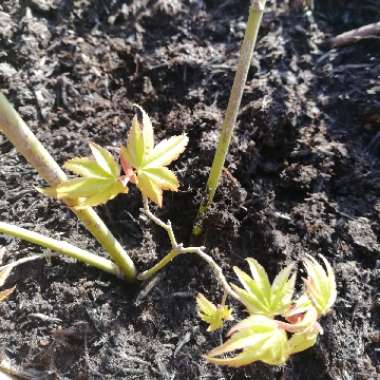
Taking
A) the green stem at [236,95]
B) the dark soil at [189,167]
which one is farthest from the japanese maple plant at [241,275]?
the dark soil at [189,167]

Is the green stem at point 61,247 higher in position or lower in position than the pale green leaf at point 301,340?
higher

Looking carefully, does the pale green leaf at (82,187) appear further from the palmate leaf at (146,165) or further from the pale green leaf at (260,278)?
the pale green leaf at (260,278)

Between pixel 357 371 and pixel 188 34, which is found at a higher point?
pixel 188 34

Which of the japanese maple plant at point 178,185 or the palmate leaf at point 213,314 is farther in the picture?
the palmate leaf at point 213,314

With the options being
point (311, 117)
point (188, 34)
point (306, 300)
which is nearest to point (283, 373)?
point (306, 300)

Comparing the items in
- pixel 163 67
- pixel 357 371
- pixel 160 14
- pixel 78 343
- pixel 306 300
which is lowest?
pixel 357 371

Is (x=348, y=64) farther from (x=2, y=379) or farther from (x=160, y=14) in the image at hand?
(x=2, y=379)

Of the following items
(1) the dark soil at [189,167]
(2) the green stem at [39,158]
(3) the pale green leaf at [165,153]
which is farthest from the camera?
(1) the dark soil at [189,167]

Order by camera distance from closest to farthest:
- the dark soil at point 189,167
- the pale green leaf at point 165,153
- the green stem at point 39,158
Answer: the green stem at point 39,158
the pale green leaf at point 165,153
the dark soil at point 189,167
